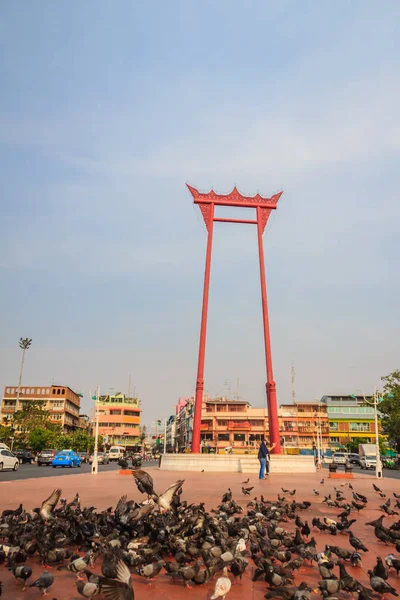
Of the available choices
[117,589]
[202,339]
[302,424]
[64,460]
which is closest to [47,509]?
[117,589]

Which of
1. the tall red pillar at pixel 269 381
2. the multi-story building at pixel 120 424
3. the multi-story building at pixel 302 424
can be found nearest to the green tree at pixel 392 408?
the tall red pillar at pixel 269 381

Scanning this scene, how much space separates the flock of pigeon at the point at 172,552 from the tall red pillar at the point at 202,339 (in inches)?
876

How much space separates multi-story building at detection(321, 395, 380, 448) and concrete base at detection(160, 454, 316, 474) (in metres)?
68.2

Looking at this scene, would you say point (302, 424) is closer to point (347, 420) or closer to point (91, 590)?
point (347, 420)

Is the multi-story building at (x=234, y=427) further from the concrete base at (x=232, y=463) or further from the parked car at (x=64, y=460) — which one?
the concrete base at (x=232, y=463)

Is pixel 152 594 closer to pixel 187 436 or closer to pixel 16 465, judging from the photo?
pixel 16 465

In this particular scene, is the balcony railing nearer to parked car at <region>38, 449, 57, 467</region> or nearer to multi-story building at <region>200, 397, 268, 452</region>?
multi-story building at <region>200, 397, 268, 452</region>

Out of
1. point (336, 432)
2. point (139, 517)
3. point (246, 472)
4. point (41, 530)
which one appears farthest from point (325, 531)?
point (336, 432)

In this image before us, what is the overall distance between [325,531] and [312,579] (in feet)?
9.51

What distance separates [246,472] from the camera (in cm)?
2550

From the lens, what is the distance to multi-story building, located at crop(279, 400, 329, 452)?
3525 inches

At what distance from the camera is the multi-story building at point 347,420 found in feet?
302

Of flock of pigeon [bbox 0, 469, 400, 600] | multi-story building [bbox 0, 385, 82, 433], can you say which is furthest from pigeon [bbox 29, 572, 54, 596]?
multi-story building [bbox 0, 385, 82, 433]

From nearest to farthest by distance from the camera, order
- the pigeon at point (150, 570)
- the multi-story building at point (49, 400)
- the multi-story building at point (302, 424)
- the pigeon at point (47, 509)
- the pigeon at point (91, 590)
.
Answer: the pigeon at point (91, 590) < the pigeon at point (150, 570) < the pigeon at point (47, 509) < the multi-story building at point (302, 424) < the multi-story building at point (49, 400)
